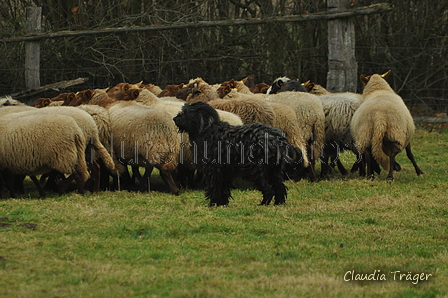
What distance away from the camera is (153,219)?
701 cm

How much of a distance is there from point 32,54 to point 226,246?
9870 millimetres

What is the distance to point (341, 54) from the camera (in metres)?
13.8

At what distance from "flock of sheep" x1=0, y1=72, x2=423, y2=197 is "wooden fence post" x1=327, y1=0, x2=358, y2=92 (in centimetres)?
Result: 237

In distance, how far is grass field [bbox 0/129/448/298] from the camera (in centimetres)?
468

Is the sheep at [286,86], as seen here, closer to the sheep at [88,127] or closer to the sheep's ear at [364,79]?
the sheep's ear at [364,79]

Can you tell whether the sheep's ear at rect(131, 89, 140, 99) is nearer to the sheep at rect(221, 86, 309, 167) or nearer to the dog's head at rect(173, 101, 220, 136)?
the sheep at rect(221, 86, 309, 167)

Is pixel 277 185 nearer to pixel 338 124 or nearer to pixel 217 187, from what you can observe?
pixel 217 187

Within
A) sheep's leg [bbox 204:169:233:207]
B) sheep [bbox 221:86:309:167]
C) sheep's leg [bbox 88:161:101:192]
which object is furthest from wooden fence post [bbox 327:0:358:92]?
sheep's leg [bbox 204:169:233:207]

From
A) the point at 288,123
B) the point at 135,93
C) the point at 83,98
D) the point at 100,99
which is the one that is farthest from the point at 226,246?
the point at 83,98

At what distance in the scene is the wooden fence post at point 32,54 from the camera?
46.8 ft

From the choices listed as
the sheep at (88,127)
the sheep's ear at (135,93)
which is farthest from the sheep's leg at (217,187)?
the sheep's ear at (135,93)

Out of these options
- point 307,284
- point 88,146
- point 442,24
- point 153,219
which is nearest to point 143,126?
point 88,146

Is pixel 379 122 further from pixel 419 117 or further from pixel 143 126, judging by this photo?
pixel 419 117

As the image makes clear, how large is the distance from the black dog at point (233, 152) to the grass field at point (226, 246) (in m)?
0.30
